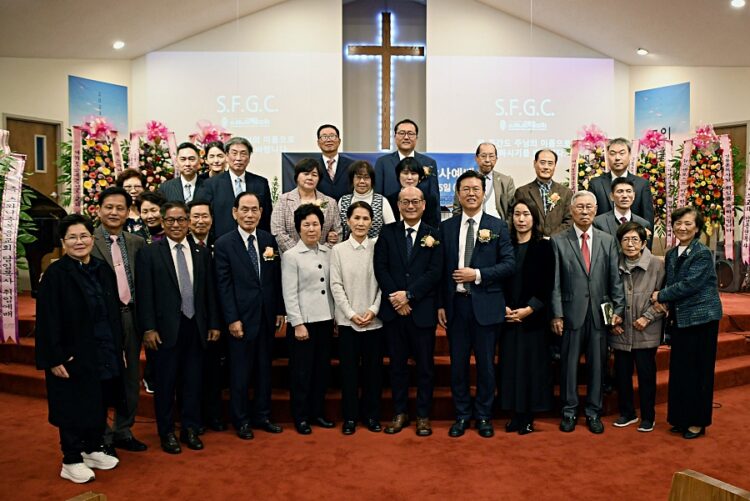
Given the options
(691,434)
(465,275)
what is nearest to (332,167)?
(465,275)

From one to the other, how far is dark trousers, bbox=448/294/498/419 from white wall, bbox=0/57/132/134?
734cm

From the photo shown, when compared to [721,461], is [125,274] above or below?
above

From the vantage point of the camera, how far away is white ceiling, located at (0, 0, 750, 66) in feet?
27.2

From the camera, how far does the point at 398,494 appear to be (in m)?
3.28

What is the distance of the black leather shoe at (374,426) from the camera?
14.1ft

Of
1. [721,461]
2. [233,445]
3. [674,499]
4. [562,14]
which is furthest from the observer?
[562,14]

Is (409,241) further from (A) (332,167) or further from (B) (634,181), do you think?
(B) (634,181)

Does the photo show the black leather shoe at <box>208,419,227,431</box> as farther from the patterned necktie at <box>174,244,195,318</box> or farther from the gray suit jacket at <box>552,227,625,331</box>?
the gray suit jacket at <box>552,227,625,331</box>

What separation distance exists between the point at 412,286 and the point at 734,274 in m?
6.13

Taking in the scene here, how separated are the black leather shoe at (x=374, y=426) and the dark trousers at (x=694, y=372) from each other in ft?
5.96

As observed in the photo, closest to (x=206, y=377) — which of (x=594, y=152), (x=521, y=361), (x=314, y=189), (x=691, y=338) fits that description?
(x=314, y=189)

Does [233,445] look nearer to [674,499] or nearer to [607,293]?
[607,293]

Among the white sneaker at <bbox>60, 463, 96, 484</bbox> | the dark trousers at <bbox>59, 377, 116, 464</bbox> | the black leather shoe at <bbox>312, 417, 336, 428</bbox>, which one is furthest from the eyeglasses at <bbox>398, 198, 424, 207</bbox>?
the white sneaker at <bbox>60, 463, 96, 484</bbox>

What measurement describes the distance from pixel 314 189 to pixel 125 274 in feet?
4.27
